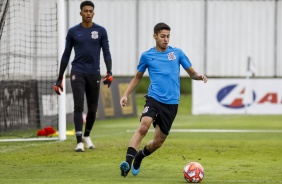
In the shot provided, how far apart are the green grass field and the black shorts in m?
0.68

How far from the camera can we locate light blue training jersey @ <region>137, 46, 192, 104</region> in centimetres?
1166

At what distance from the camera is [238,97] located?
30.0m

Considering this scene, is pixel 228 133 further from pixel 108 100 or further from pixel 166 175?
pixel 166 175

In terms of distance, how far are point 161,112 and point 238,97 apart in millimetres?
18694

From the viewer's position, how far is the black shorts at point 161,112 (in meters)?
11.5

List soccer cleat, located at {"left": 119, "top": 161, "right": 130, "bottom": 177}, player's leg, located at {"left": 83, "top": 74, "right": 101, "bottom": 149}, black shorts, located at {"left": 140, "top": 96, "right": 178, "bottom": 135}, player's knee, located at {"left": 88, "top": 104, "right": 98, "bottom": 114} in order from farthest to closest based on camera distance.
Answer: player's knee, located at {"left": 88, "top": 104, "right": 98, "bottom": 114} < player's leg, located at {"left": 83, "top": 74, "right": 101, "bottom": 149} < black shorts, located at {"left": 140, "top": 96, "right": 178, "bottom": 135} < soccer cleat, located at {"left": 119, "top": 161, "right": 130, "bottom": 177}

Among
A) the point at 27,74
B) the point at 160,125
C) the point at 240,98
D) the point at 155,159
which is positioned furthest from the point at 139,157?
the point at 240,98

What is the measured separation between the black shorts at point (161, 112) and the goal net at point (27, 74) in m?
7.70

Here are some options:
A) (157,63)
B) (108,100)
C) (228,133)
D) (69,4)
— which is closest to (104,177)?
(157,63)

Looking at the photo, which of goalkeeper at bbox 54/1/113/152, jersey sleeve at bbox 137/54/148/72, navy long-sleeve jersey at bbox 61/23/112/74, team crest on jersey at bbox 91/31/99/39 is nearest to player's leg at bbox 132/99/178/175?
jersey sleeve at bbox 137/54/148/72

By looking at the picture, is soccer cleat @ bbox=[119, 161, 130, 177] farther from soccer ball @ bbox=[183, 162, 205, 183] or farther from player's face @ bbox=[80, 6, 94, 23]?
player's face @ bbox=[80, 6, 94, 23]

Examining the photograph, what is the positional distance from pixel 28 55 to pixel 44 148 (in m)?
6.30

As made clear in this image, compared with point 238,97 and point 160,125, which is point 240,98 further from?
point 160,125

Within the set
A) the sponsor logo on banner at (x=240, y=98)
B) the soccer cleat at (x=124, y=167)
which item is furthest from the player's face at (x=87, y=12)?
the sponsor logo on banner at (x=240, y=98)
